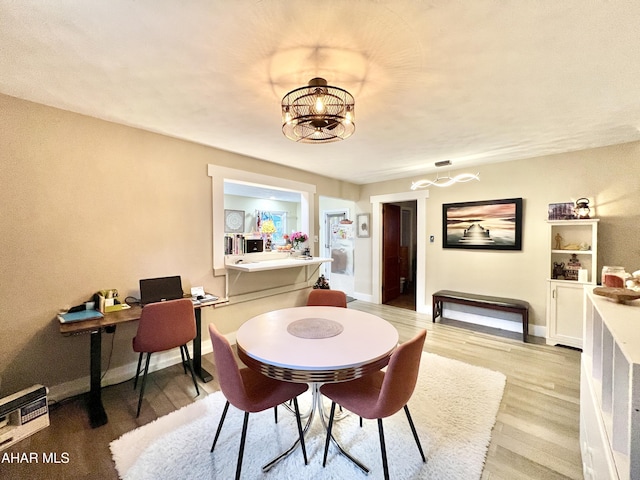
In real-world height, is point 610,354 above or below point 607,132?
below

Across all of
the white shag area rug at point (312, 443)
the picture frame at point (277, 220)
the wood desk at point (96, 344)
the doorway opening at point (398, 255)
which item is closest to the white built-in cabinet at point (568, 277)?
the white shag area rug at point (312, 443)

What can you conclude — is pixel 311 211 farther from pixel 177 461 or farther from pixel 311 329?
pixel 177 461

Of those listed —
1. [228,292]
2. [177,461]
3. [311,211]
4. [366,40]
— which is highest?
[366,40]

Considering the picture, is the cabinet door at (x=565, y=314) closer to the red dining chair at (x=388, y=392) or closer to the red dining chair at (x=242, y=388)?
the red dining chair at (x=388, y=392)

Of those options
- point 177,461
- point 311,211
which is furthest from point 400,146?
point 177,461

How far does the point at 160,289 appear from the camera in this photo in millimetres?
2646

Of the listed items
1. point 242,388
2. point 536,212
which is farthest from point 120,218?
point 536,212

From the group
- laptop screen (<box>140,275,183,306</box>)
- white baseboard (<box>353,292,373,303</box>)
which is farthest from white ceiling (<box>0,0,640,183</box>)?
white baseboard (<box>353,292,373,303</box>)

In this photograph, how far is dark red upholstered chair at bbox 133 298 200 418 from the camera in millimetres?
2139

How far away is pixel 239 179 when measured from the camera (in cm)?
346

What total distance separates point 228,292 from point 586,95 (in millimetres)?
Result: 3894

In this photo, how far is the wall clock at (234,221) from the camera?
6.62m

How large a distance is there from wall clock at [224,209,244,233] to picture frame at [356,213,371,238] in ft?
10.4

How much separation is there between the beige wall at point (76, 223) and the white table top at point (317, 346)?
1562mm
